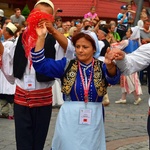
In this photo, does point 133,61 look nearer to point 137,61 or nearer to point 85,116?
point 137,61

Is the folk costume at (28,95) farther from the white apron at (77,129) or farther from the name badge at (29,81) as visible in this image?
the white apron at (77,129)

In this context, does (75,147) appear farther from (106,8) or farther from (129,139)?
(106,8)

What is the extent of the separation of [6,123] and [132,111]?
9.88 feet

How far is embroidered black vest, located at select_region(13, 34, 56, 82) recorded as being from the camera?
15.7 feet

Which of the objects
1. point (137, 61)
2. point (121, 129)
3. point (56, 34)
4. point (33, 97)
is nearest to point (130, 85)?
point (121, 129)

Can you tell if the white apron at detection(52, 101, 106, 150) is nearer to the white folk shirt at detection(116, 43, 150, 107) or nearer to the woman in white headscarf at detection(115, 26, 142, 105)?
the white folk shirt at detection(116, 43, 150, 107)

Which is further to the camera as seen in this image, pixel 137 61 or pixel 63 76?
pixel 63 76

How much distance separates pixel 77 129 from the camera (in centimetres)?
419

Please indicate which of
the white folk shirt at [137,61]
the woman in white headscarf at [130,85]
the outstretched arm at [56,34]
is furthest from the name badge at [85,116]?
the woman in white headscarf at [130,85]

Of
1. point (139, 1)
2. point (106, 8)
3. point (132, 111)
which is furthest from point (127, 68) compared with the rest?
point (106, 8)

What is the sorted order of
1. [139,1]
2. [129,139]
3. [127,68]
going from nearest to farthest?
[127,68], [129,139], [139,1]

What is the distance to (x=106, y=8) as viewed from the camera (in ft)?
80.1

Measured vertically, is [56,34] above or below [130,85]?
above

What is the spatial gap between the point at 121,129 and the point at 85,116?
13.3 feet
